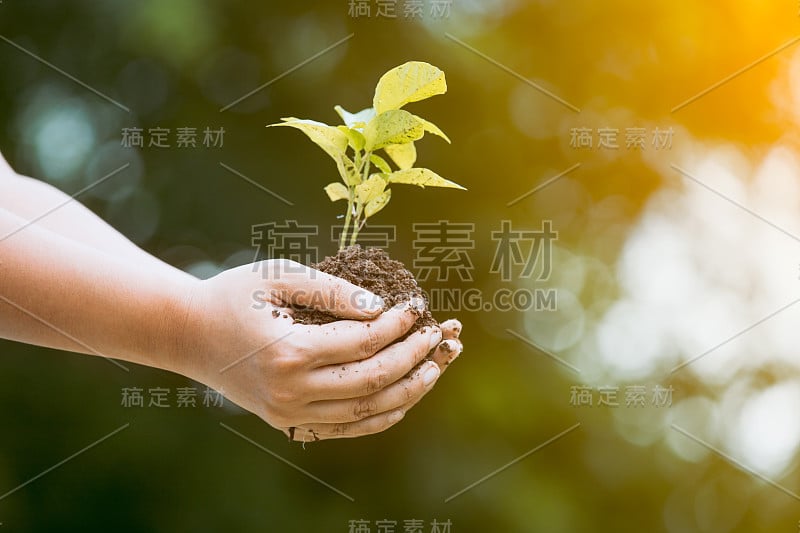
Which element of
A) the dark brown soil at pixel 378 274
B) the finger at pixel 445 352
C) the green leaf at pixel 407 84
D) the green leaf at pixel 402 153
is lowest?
the finger at pixel 445 352

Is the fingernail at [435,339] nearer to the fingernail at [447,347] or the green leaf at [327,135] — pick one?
the fingernail at [447,347]

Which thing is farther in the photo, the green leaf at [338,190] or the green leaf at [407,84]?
the green leaf at [338,190]

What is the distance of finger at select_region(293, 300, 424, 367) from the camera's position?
998mm

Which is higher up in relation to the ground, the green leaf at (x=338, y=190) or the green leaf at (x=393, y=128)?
the green leaf at (x=393, y=128)

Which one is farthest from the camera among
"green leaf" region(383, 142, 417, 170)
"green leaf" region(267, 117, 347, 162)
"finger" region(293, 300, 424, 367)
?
"green leaf" region(383, 142, 417, 170)

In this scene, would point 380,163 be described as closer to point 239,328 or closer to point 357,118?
point 357,118

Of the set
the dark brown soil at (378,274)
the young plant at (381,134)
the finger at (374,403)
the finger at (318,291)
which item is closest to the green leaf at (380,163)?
the young plant at (381,134)

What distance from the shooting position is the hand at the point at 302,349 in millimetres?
1004

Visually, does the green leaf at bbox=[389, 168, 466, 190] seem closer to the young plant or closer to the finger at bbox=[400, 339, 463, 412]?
the young plant

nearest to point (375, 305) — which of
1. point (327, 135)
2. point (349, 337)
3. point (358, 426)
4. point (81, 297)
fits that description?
point (349, 337)

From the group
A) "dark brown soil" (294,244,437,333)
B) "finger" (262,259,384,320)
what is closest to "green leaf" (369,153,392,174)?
"dark brown soil" (294,244,437,333)

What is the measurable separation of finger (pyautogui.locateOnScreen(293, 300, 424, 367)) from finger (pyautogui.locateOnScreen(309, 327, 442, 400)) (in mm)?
11

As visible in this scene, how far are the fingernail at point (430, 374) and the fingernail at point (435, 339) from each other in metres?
0.03

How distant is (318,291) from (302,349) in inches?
3.7
